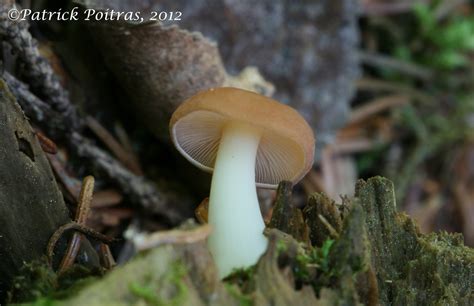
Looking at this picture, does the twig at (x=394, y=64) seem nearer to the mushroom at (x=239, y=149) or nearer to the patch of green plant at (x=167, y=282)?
the mushroom at (x=239, y=149)

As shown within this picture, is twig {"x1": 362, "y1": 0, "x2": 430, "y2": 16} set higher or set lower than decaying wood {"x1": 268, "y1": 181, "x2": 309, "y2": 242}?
higher

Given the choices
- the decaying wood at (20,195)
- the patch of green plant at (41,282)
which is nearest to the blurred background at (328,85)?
the decaying wood at (20,195)

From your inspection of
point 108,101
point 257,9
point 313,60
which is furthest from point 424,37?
point 108,101

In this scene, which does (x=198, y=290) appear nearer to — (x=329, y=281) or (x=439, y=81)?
(x=329, y=281)

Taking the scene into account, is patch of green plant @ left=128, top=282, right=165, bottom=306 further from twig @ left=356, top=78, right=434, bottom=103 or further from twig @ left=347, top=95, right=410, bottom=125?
twig @ left=356, top=78, right=434, bottom=103

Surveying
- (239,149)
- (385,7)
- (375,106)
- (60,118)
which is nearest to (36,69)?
(60,118)

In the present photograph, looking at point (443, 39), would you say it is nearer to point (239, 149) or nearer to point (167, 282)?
point (239, 149)

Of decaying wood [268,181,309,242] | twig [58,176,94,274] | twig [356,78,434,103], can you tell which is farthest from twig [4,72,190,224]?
twig [356,78,434,103]
